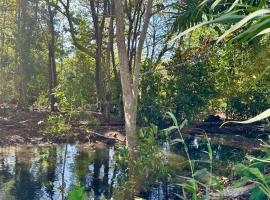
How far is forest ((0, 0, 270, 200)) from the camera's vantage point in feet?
24.9

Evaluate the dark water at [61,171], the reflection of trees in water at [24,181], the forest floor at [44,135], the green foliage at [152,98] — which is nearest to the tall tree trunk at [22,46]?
the forest floor at [44,135]

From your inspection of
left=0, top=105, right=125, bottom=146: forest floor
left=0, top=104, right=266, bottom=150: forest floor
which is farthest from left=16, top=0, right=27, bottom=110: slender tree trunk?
left=0, top=105, right=125, bottom=146: forest floor

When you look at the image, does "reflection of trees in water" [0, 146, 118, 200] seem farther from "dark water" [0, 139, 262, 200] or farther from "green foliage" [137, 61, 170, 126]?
"green foliage" [137, 61, 170, 126]

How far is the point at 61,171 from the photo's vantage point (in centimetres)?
954

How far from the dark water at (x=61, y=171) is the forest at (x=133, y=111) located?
3cm

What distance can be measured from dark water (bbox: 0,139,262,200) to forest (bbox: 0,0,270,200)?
0.03 m

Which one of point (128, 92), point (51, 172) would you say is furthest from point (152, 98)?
point (128, 92)

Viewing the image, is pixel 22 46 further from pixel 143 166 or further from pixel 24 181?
pixel 143 166

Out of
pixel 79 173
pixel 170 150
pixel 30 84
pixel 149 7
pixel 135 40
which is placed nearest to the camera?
pixel 149 7

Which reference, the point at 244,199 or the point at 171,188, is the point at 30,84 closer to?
the point at 171,188

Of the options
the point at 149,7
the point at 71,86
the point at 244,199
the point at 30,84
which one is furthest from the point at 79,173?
the point at 30,84

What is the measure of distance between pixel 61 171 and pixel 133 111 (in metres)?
2.89

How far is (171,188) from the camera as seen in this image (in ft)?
27.0

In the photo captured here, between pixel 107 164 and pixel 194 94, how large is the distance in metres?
6.20
